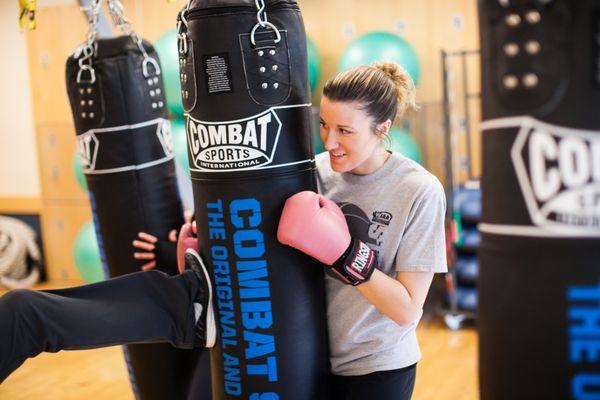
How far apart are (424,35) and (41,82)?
3.59 metres

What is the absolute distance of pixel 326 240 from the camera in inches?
60.8

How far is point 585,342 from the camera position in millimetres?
995

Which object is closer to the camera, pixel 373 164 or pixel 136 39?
pixel 373 164

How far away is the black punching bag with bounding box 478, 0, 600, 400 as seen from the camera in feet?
3.16

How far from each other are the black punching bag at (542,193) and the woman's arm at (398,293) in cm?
53

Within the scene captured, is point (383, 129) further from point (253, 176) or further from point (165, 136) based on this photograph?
point (165, 136)

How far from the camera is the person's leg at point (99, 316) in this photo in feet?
4.87

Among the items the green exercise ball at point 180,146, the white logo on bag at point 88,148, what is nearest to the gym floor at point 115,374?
the green exercise ball at point 180,146

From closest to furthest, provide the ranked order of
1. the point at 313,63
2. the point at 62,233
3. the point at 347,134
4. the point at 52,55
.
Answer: the point at 347,134 → the point at 313,63 → the point at 52,55 → the point at 62,233

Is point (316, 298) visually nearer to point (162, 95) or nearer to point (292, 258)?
point (292, 258)

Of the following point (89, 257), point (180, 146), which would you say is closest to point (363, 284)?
point (180, 146)

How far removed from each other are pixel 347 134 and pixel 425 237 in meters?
0.33

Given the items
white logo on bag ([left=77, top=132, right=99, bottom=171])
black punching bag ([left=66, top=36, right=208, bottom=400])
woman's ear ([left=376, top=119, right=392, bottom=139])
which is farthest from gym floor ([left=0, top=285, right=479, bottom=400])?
woman's ear ([left=376, top=119, right=392, bottom=139])

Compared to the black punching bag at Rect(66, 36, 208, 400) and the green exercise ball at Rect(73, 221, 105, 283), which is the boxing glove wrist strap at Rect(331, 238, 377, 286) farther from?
the green exercise ball at Rect(73, 221, 105, 283)
